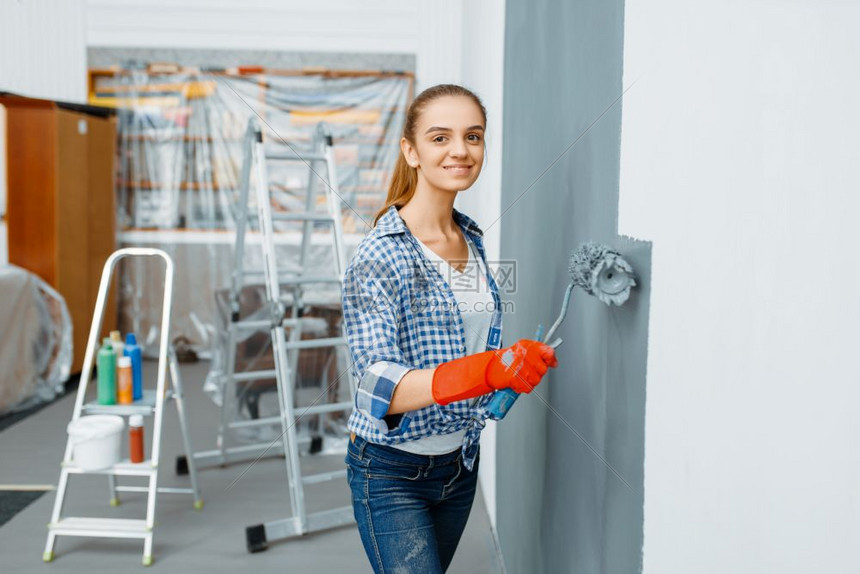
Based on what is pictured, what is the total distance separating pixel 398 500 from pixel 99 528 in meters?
1.65

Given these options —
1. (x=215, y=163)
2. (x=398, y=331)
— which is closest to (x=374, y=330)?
(x=398, y=331)

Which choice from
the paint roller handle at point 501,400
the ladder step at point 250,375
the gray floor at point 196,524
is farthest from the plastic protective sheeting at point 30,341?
the paint roller handle at point 501,400

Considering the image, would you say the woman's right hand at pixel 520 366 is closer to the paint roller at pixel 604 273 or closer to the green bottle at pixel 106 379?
the paint roller at pixel 604 273

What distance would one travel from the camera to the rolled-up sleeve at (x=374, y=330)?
108 centimetres

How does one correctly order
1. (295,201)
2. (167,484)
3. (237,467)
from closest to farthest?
1. (167,484)
2. (237,467)
3. (295,201)

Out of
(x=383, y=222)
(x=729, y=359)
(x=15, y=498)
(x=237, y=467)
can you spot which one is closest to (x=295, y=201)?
(x=237, y=467)

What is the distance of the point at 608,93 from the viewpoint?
3.44 ft

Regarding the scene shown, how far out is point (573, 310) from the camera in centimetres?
134

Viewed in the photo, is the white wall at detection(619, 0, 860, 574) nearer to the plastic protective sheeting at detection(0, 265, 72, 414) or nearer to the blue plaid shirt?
the blue plaid shirt

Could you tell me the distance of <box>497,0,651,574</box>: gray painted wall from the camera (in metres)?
0.99

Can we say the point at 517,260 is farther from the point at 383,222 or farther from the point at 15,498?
the point at 15,498

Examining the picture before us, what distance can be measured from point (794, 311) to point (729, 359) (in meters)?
0.12

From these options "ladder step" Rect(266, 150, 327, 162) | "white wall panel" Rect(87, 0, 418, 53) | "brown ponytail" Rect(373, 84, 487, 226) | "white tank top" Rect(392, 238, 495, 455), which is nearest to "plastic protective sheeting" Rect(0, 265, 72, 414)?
"ladder step" Rect(266, 150, 327, 162)

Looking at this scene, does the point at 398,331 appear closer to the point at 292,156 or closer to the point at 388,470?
the point at 388,470
